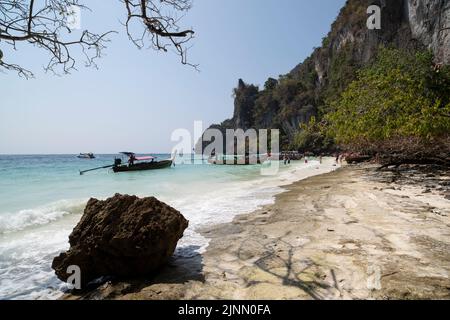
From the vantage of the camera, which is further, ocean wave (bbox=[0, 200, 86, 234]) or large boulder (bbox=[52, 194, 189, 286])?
ocean wave (bbox=[0, 200, 86, 234])

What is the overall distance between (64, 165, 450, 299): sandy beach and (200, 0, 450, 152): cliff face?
3.90 m

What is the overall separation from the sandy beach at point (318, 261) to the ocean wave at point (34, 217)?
5502 millimetres

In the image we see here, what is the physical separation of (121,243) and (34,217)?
6.92m

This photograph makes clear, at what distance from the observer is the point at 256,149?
262ft

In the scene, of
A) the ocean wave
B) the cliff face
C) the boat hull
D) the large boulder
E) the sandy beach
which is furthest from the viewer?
the cliff face

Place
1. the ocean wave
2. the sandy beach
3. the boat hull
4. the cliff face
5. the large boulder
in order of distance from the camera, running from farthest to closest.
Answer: the cliff face → the boat hull → the ocean wave → the large boulder → the sandy beach

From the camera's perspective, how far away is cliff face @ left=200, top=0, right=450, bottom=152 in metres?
31.2

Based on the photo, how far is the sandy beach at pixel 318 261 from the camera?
9.71ft

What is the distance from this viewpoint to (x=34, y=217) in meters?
8.73

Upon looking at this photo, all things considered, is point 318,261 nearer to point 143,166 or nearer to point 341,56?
point 143,166

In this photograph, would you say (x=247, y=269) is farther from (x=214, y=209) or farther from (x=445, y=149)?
(x=445, y=149)

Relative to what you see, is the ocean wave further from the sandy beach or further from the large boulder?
the sandy beach

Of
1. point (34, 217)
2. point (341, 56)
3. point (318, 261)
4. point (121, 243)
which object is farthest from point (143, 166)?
point (341, 56)

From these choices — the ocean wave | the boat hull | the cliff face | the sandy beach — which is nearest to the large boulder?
the sandy beach
